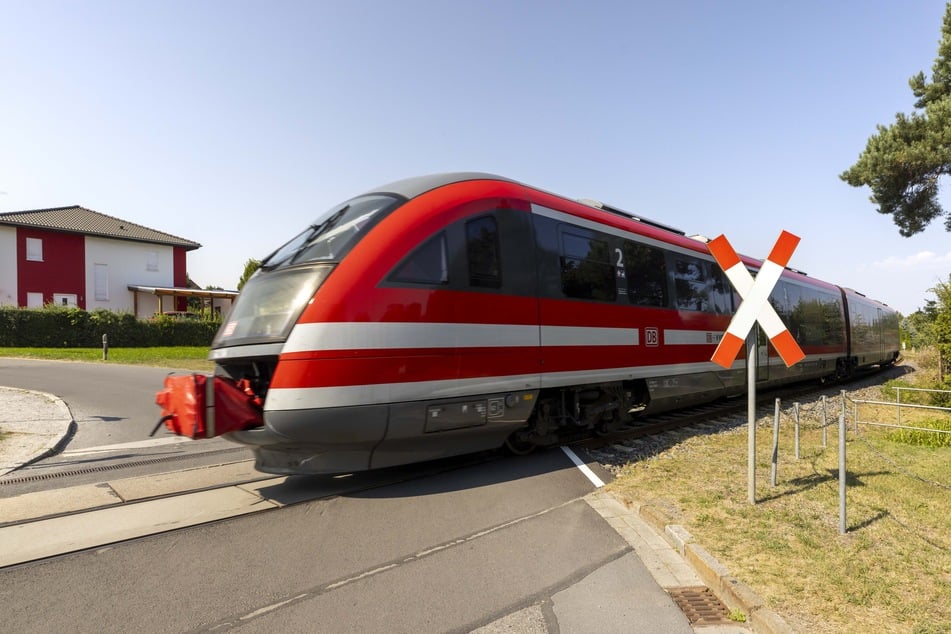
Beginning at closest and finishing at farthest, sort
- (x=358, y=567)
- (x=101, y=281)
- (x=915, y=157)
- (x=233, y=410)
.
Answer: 1. (x=358, y=567)
2. (x=233, y=410)
3. (x=915, y=157)
4. (x=101, y=281)

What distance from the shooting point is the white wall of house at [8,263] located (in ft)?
104

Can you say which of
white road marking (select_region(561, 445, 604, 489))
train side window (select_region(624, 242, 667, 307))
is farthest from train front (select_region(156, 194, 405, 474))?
train side window (select_region(624, 242, 667, 307))

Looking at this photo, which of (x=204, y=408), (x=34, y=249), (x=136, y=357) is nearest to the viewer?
(x=204, y=408)

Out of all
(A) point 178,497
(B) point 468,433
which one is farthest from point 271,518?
(B) point 468,433

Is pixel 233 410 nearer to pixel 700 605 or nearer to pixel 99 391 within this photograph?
pixel 700 605

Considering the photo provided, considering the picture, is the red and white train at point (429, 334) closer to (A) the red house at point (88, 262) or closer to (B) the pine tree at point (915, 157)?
(B) the pine tree at point (915, 157)

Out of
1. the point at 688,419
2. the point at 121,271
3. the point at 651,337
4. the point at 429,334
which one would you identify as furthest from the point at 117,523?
the point at 121,271

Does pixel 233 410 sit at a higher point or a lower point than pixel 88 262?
lower

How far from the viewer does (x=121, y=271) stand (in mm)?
36188

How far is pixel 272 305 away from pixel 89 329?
93.6 feet

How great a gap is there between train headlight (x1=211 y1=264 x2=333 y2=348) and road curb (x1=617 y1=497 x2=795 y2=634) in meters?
3.60

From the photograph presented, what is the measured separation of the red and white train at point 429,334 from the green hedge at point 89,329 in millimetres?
27446

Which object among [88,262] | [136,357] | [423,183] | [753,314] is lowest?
[136,357]

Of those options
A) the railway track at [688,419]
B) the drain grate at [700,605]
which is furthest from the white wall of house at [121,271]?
the drain grate at [700,605]
